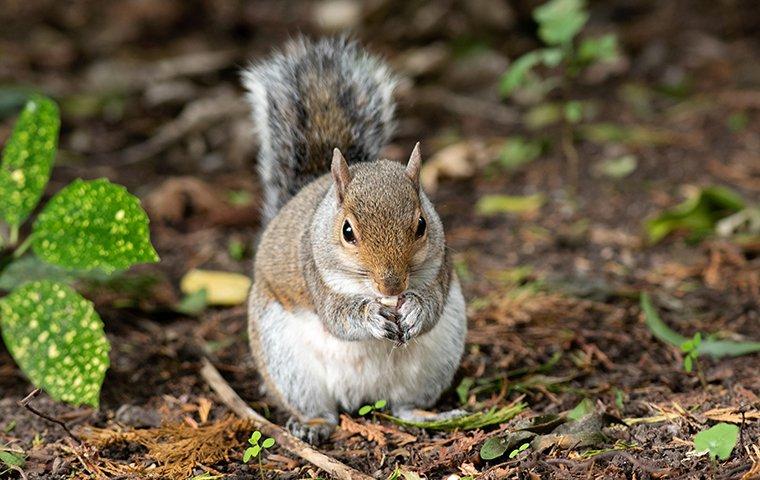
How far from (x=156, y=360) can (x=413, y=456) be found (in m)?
1.19

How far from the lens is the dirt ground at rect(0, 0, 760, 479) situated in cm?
273

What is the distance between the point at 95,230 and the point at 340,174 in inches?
30.6

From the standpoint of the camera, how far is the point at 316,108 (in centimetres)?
320

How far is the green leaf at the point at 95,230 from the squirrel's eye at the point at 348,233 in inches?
21.8

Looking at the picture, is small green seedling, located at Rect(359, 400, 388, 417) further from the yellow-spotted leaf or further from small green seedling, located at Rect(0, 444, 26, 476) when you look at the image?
the yellow-spotted leaf

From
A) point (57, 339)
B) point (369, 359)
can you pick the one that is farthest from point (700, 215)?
point (57, 339)

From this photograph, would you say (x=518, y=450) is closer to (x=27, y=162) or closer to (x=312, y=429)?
(x=312, y=429)

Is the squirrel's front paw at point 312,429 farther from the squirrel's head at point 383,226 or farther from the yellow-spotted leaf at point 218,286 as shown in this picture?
the yellow-spotted leaf at point 218,286

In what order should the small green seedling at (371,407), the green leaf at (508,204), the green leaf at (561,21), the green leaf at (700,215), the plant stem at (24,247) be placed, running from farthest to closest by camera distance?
1. the green leaf at (508,204)
2. the green leaf at (700,215)
3. the green leaf at (561,21)
4. the plant stem at (24,247)
5. the small green seedling at (371,407)

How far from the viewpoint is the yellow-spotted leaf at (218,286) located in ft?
13.0

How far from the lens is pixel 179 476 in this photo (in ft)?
8.46

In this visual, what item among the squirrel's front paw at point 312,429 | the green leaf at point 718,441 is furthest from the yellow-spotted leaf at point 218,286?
the green leaf at point 718,441

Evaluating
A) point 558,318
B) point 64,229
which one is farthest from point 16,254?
point 558,318

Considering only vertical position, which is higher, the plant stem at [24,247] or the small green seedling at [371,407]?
the plant stem at [24,247]
